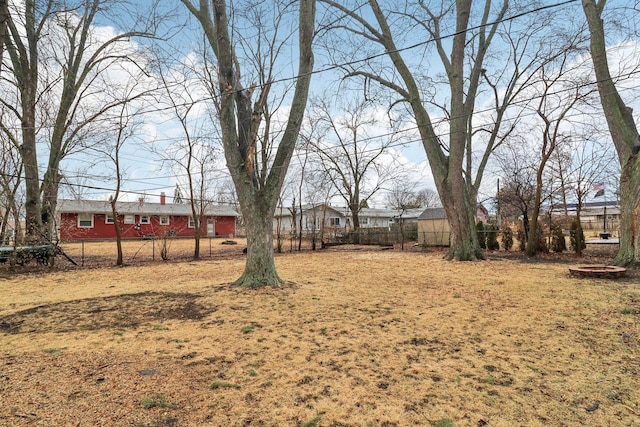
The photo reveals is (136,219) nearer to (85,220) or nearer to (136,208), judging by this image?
(136,208)

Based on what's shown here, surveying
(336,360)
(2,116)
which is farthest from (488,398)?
(2,116)

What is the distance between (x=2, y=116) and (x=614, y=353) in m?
17.0

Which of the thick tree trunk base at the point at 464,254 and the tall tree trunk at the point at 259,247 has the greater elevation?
the tall tree trunk at the point at 259,247

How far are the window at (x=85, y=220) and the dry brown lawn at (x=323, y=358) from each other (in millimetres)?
22993

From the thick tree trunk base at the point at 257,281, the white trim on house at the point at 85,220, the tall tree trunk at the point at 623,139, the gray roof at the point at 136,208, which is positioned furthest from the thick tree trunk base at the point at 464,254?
the white trim on house at the point at 85,220

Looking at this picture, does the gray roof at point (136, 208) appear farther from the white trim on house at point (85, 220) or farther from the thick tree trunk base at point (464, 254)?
the thick tree trunk base at point (464, 254)

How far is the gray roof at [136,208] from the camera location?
25.3 meters

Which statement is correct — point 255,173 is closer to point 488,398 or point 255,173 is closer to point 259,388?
point 259,388

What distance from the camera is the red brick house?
25203 mm

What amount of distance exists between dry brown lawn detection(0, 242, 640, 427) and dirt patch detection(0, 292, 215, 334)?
0.11 ft

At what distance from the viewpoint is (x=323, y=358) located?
3230mm

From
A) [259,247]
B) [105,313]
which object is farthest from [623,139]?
[105,313]

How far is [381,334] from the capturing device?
3.91 m

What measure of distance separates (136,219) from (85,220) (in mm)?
3522
